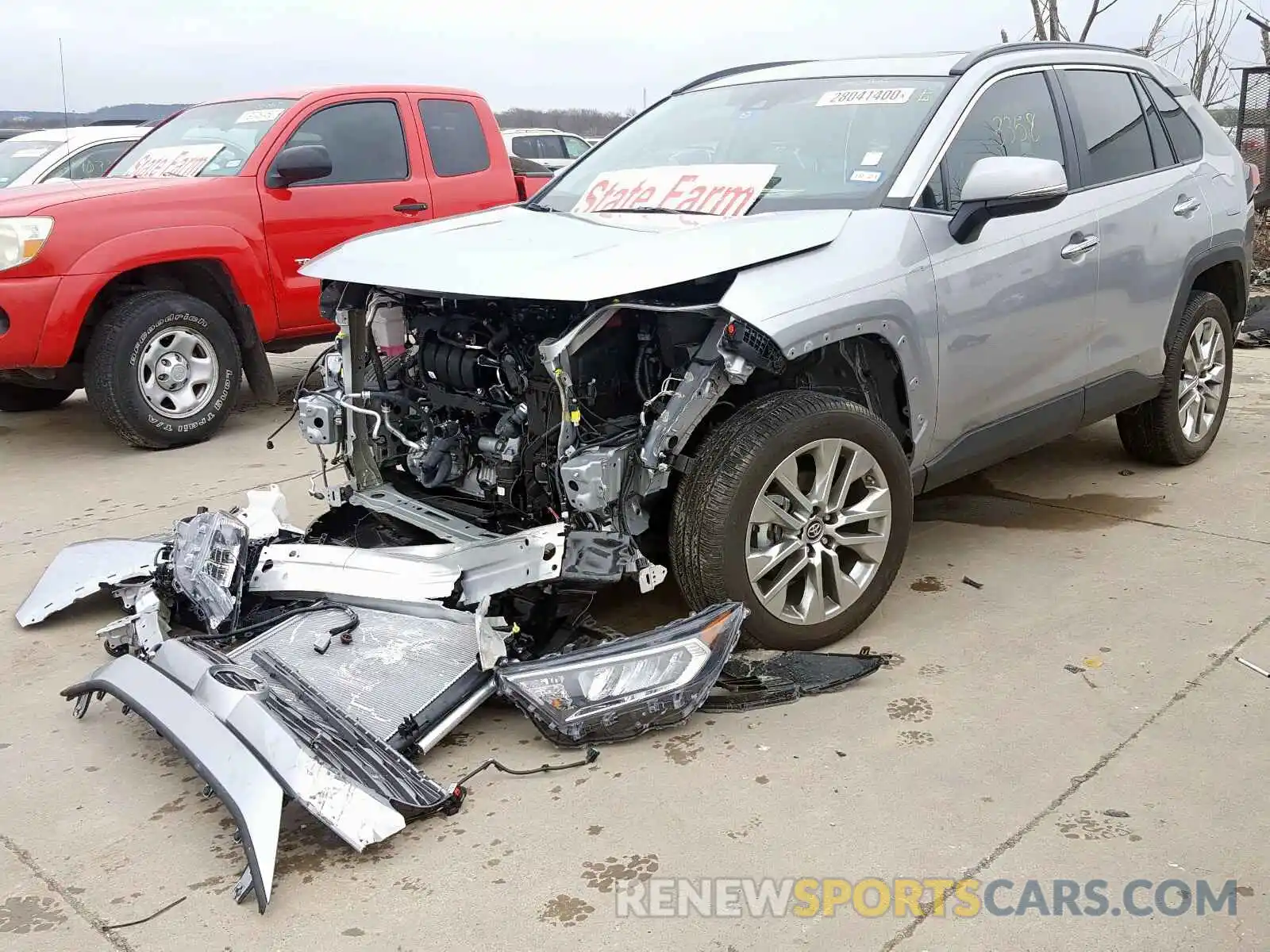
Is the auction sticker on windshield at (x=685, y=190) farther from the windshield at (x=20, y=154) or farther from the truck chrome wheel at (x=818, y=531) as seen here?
the windshield at (x=20, y=154)

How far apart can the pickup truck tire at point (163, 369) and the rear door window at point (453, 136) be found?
191 centimetres

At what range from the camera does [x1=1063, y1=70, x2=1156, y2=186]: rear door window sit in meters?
4.43

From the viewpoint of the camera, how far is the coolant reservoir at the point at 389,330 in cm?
397

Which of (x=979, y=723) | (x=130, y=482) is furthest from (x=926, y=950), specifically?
(x=130, y=482)

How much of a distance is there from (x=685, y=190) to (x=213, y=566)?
2.03 metres

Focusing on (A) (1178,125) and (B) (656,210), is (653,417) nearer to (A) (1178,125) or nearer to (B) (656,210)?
(B) (656,210)

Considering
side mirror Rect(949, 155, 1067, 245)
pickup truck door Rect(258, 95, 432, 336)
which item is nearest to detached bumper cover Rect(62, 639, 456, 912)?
side mirror Rect(949, 155, 1067, 245)

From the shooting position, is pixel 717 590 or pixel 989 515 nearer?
pixel 717 590

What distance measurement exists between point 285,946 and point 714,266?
1995 mm

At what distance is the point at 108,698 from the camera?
3.46 metres

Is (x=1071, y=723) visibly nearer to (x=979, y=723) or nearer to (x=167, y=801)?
(x=979, y=723)

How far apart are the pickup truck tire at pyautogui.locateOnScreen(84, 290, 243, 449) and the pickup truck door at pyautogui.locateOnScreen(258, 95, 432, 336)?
1.65 feet

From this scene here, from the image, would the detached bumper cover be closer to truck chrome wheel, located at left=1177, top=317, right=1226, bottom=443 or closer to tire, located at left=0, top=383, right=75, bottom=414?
truck chrome wheel, located at left=1177, top=317, right=1226, bottom=443

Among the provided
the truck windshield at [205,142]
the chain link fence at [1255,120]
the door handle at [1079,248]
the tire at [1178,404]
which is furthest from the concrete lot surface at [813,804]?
the chain link fence at [1255,120]
